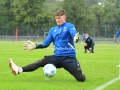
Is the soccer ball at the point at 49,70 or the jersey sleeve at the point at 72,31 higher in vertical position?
the jersey sleeve at the point at 72,31

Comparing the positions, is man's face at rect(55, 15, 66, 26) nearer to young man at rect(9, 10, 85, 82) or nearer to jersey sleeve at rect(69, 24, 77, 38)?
young man at rect(9, 10, 85, 82)

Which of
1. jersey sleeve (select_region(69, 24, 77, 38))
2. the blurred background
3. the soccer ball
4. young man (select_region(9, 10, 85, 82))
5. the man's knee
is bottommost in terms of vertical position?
the blurred background

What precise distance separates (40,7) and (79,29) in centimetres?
1033

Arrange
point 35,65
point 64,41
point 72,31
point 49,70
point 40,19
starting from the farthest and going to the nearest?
1. point 40,19
2. point 64,41
3. point 35,65
4. point 72,31
5. point 49,70

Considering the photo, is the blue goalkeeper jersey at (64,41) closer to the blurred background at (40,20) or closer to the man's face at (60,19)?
the man's face at (60,19)

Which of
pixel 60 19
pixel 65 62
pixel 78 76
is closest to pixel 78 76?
pixel 78 76

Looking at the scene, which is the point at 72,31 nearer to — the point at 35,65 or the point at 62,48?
the point at 62,48

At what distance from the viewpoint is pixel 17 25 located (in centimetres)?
7856

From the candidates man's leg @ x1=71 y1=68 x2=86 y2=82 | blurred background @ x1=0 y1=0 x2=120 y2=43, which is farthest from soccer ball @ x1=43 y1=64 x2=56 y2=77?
blurred background @ x1=0 y1=0 x2=120 y2=43

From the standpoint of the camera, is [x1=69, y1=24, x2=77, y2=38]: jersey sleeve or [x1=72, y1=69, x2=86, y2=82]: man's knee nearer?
[x1=69, y1=24, x2=77, y2=38]: jersey sleeve

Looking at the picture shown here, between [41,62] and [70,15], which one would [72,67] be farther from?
[70,15]

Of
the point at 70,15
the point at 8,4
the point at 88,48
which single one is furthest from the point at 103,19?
the point at 88,48

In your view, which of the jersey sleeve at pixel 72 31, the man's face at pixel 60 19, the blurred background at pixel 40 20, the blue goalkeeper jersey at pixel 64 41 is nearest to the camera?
the jersey sleeve at pixel 72 31

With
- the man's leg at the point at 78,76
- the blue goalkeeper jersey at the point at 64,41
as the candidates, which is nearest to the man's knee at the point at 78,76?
the man's leg at the point at 78,76
